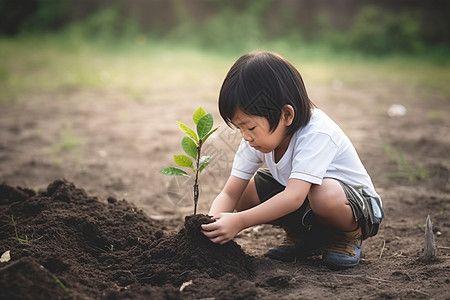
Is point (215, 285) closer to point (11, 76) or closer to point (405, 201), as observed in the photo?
point (405, 201)

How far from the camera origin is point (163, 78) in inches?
344

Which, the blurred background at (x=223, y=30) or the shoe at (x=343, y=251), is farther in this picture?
the blurred background at (x=223, y=30)

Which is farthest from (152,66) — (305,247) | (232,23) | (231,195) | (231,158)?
(305,247)

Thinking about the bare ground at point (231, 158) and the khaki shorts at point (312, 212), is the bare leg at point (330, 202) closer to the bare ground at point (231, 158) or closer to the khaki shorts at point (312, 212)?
the khaki shorts at point (312, 212)

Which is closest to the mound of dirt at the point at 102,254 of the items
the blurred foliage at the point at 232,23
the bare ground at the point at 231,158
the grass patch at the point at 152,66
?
the bare ground at the point at 231,158

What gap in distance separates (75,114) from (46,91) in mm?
1443

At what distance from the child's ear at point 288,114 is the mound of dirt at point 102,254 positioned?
61 centimetres

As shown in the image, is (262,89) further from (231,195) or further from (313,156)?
(231,195)

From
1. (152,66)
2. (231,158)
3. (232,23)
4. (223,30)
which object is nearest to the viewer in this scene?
(231,158)

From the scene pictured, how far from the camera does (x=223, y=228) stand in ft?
7.42

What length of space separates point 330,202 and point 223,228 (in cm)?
54

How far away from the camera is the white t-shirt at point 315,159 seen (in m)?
2.29

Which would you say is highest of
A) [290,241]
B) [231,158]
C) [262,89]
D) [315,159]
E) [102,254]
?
[262,89]

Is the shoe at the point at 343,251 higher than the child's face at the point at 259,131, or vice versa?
the child's face at the point at 259,131
